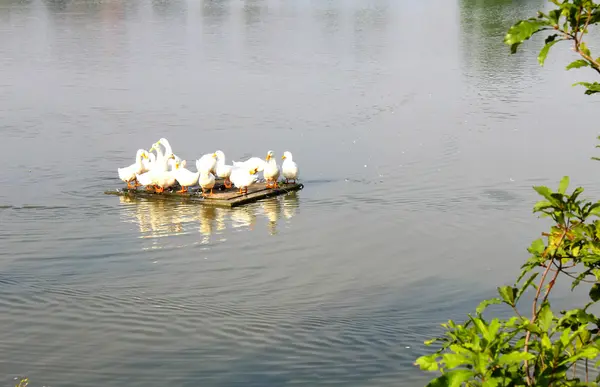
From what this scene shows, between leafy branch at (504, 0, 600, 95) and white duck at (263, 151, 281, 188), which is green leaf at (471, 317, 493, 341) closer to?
leafy branch at (504, 0, 600, 95)

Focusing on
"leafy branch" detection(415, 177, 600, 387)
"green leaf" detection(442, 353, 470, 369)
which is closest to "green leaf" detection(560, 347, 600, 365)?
"leafy branch" detection(415, 177, 600, 387)

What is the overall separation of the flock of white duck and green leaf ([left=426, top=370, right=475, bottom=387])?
12298mm

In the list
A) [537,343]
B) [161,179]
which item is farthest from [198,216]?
[537,343]

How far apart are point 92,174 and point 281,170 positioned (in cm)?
326

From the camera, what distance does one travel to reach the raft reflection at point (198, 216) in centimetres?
1418

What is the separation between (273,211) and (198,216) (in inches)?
46.0

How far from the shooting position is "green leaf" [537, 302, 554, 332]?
13.2ft

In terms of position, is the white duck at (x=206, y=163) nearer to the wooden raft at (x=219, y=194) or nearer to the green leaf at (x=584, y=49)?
the wooden raft at (x=219, y=194)

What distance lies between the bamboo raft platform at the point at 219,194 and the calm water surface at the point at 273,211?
27 cm

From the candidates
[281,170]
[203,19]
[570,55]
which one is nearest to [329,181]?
[281,170]

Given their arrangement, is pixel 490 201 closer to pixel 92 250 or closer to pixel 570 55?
pixel 92 250

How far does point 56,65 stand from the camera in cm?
3155

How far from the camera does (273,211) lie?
1522 cm

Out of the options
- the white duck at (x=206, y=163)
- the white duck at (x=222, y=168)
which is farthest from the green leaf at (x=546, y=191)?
the white duck at (x=222, y=168)
